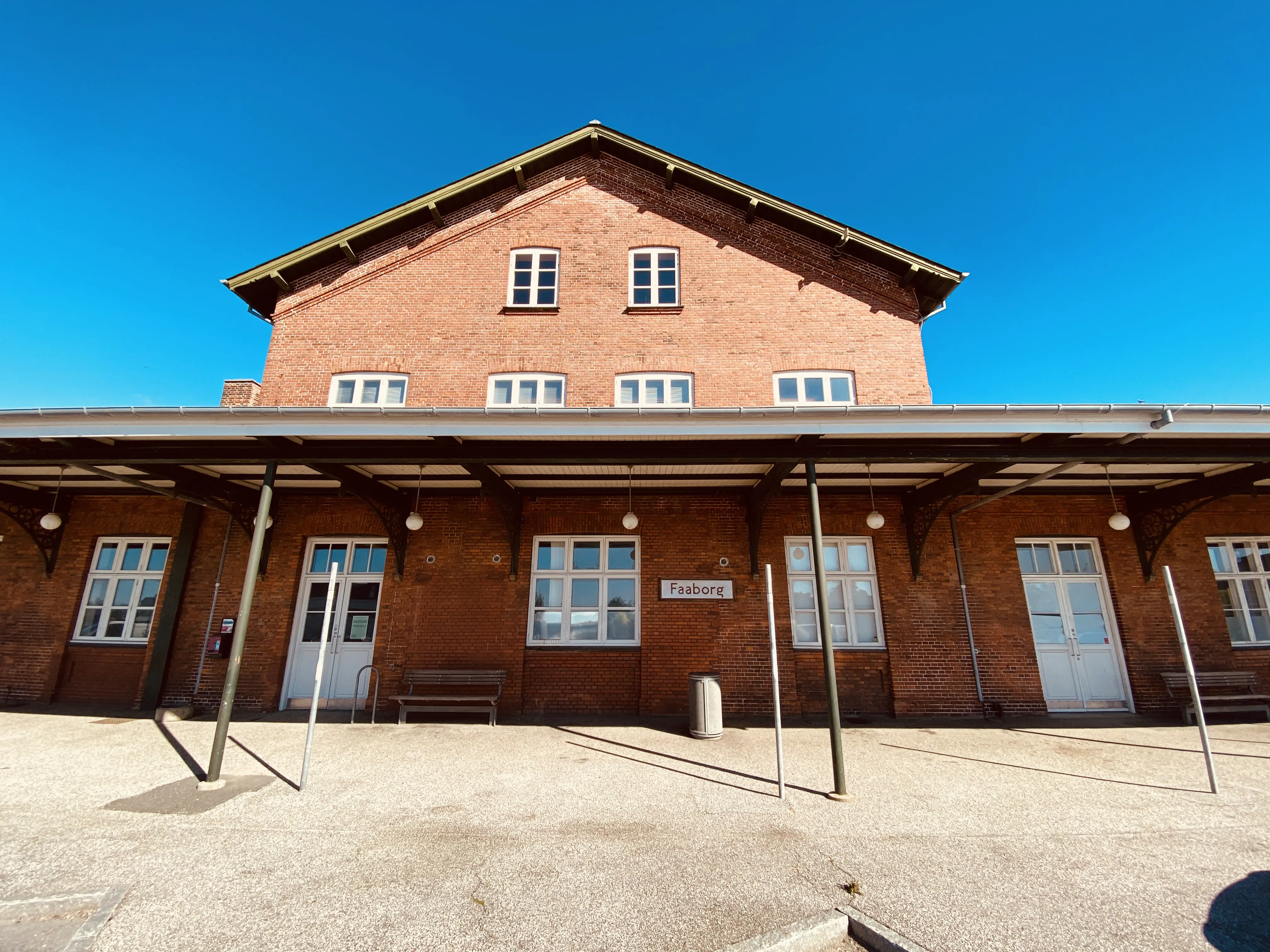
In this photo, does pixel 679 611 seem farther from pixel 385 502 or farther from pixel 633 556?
pixel 385 502

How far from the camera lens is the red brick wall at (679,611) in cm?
837

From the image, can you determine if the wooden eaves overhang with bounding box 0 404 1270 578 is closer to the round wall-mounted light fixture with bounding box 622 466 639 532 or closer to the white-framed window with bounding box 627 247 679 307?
the round wall-mounted light fixture with bounding box 622 466 639 532

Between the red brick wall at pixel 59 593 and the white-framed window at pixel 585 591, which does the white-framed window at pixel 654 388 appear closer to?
the white-framed window at pixel 585 591

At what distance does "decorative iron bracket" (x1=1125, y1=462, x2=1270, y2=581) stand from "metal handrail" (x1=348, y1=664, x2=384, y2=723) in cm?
1242

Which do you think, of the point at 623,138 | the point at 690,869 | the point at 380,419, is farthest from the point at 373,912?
the point at 623,138

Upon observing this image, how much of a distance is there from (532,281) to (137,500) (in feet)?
26.8

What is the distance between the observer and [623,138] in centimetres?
1127

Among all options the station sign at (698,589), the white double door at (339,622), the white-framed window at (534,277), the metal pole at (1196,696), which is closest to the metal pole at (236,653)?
the white double door at (339,622)

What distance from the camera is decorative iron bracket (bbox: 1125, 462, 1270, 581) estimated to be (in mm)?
7637

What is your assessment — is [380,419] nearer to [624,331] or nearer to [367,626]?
[367,626]

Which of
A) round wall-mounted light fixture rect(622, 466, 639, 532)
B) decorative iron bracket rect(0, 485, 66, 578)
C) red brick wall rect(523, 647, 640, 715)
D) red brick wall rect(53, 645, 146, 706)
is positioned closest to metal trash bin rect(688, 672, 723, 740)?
red brick wall rect(523, 647, 640, 715)

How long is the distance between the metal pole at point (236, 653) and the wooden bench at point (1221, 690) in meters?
12.6

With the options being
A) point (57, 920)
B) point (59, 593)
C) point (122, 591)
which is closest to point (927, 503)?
point (57, 920)

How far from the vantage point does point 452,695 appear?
8297 mm
